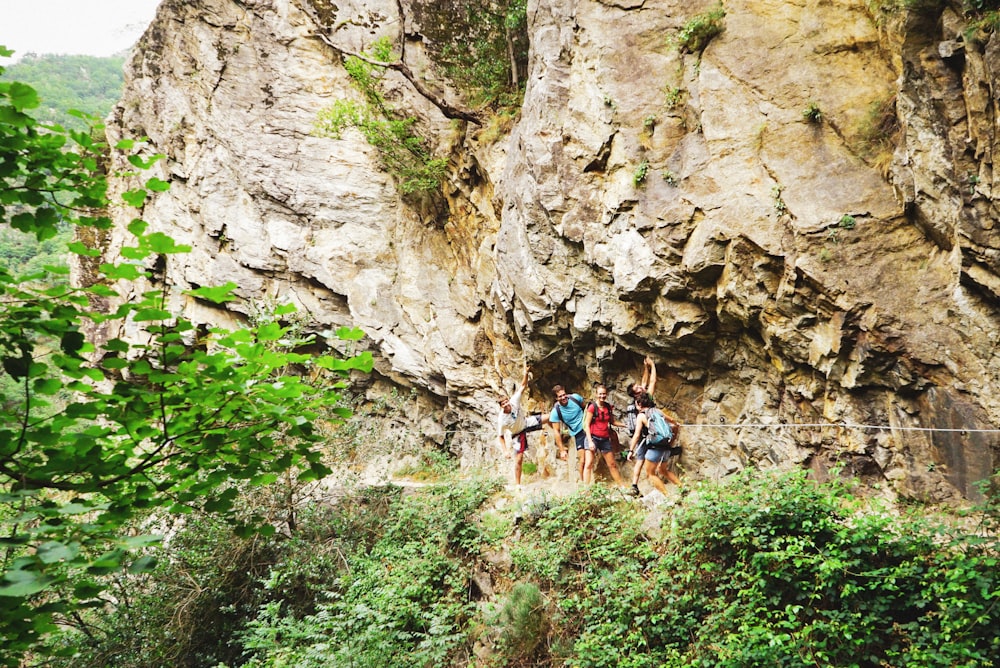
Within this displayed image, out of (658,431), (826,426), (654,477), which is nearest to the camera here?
(826,426)

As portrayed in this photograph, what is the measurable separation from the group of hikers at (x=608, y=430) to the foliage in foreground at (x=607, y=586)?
0.96 m

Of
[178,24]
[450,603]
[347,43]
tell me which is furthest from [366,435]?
[178,24]

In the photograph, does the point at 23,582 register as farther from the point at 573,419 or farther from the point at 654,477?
the point at 573,419

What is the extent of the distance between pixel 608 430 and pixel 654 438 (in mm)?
1213

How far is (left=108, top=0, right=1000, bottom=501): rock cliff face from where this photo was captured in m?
6.24

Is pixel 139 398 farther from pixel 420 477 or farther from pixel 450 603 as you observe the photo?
pixel 420 477

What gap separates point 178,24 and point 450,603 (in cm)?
1899

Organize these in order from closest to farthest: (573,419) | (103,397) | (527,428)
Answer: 1. (103,397)
2. (573,419)
3. (527,428)

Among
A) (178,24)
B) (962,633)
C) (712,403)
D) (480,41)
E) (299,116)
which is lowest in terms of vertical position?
(962,633)

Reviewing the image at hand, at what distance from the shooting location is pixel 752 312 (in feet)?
26.0

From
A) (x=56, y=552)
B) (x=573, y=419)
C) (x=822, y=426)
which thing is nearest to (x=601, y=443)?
(x=573, y=419)

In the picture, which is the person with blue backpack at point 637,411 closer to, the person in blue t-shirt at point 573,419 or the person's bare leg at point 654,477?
the person's bare leg at point 654,477

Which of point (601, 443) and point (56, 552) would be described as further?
point (601, 443)

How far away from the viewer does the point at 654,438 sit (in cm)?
812
